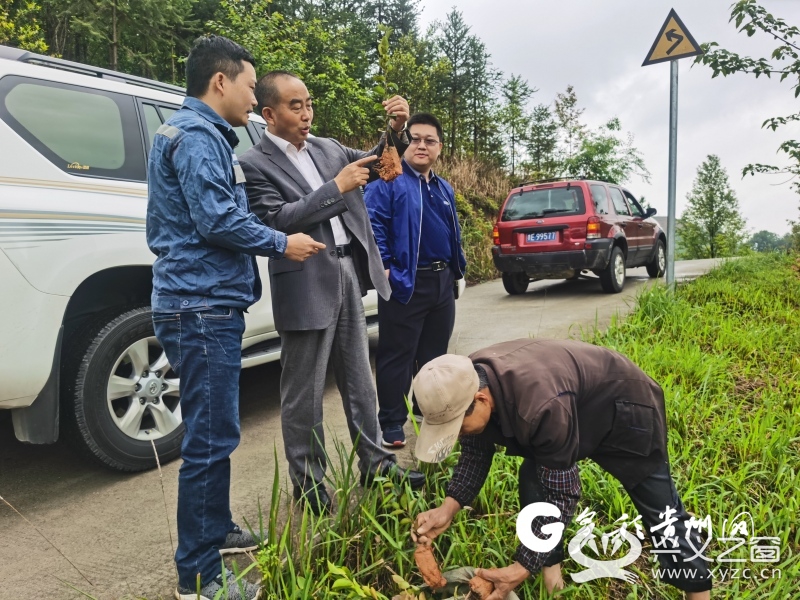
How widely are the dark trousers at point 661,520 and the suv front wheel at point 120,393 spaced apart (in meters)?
2.00

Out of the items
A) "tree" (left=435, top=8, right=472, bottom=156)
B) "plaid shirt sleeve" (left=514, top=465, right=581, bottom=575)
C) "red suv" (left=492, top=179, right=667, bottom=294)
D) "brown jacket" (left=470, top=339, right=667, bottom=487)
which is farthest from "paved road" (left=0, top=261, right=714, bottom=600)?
"tree" (left=435, top=8, right=472, bottom=156)

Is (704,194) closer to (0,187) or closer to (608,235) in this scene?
(608,235)

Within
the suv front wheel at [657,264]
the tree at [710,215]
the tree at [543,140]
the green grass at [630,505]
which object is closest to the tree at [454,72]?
the tree at [543,140]

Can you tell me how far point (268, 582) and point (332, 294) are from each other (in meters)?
1.15

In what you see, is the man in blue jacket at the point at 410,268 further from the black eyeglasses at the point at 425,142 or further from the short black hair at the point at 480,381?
the short black hair at the point at 480,381

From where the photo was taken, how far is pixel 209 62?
208 cm

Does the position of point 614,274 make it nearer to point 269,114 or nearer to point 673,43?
point 673,43

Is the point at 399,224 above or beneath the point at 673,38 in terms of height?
beneath

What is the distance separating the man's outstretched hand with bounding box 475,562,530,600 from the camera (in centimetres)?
180

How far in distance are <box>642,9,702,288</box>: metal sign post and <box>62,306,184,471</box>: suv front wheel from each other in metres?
5.18

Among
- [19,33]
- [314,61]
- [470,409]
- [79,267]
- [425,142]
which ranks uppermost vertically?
[19,33]

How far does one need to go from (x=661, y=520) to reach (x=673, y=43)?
5.62m

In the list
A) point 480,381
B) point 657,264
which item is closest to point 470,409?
point 480,381

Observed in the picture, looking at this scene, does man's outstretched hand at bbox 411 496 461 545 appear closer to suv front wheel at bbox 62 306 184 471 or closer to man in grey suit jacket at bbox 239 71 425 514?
man in grey suit jacket at bbox 239 71 425 514
